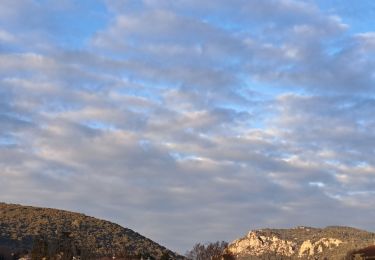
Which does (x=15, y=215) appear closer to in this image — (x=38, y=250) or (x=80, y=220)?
(x=80, y=220)

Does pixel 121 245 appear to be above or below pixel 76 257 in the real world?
above

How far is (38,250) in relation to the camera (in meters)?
112

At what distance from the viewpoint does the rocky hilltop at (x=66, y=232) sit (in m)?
153

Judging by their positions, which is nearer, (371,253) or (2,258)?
(2,258)

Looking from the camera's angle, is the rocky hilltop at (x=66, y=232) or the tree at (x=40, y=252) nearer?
the tree at (x=40, y=252)

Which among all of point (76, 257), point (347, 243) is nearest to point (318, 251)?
point (347, 243)

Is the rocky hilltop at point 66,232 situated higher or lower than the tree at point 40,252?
higher

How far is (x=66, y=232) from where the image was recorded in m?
147

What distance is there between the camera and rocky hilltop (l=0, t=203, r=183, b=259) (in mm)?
153000

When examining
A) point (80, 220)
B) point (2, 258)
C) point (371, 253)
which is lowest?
point (2, 258)

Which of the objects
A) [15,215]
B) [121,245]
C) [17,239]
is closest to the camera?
[17,239]

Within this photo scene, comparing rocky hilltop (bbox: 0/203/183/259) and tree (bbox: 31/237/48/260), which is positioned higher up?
rocky hilltop (bbox: 0/203/183/259)

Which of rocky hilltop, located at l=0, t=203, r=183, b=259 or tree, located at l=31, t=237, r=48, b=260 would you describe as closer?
tree, located at l=31, t=237, r=48, b=260

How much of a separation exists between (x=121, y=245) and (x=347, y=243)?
226 ft
